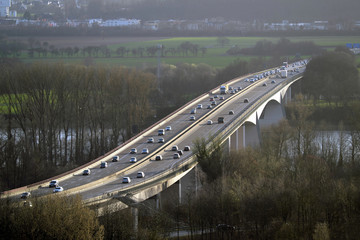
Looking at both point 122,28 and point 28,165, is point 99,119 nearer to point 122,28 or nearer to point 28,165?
point 28,165

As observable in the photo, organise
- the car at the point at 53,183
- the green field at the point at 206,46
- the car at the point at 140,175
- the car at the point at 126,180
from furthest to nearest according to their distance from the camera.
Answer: the green field at the point at 206,46 < the car at the point at 140,175 < the car at the point at 126,180 < the car at the point at 53,183

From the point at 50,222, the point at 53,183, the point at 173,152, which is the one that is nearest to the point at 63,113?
the point at 173,152

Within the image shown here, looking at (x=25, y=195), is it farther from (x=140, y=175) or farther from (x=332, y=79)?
(x=332, y=79)

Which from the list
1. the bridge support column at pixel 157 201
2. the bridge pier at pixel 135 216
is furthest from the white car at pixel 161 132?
the bridge pier at pixel 135 216

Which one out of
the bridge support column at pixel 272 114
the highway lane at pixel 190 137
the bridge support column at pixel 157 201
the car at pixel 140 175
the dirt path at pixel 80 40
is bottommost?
the bridge support column at pixel 272 114

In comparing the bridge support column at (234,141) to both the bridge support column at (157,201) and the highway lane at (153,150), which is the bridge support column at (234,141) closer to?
the highway lane at (153,150)

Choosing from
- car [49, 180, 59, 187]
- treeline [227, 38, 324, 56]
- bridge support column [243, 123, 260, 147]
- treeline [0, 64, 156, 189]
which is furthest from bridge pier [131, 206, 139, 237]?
treeline [227, 38, 324, 56]
